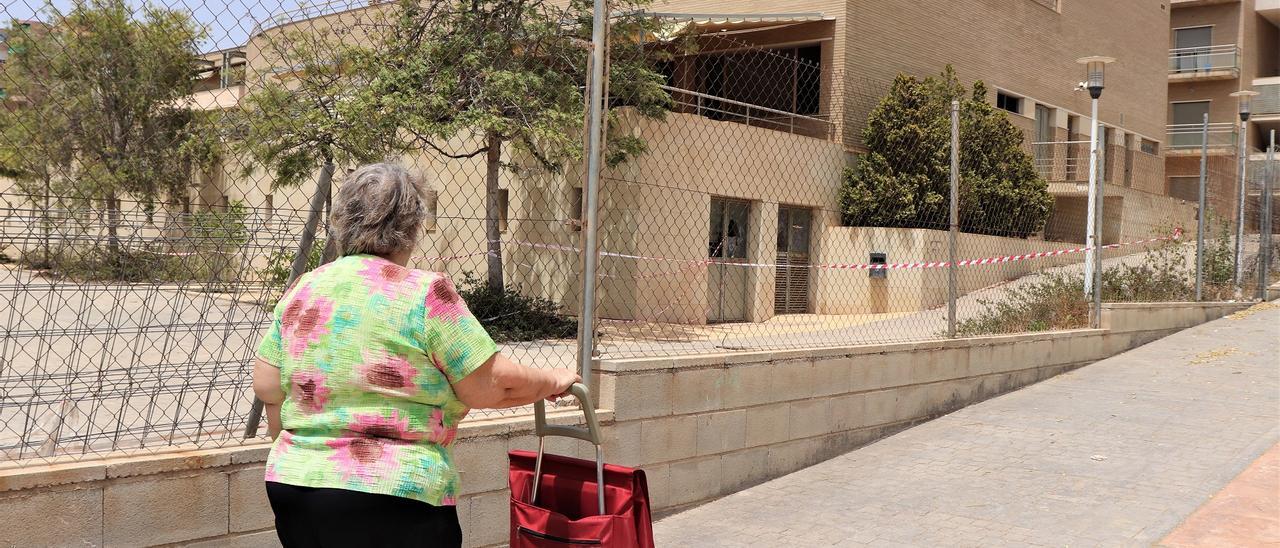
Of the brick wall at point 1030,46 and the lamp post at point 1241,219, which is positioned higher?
the brick wall at point 1030,46

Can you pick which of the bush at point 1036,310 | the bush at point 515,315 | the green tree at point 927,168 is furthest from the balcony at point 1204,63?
the bush at point 515,315

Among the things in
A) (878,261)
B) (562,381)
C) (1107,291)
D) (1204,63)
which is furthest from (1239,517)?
(1204,63)

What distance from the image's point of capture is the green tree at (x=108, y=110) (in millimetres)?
4309

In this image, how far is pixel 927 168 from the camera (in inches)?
744

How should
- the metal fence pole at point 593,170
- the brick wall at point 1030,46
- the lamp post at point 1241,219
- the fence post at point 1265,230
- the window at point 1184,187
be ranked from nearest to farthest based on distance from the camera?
the metal fence pole at point 593,170
the lamp post at point 1241,219
the fence post at point 1265,230
the brick wall at point 1030,46
the window at point 1184,187

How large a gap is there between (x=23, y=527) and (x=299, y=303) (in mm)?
1694

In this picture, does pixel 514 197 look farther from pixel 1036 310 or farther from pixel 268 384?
pixel 268 384

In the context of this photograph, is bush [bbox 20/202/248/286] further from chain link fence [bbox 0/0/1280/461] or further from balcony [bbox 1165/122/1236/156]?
balcony [bbox 1165/122/1236/156]

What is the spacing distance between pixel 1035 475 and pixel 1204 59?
35.1 metres

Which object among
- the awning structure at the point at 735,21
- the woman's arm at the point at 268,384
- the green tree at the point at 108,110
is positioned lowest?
the woman's arm at the point at 268,384

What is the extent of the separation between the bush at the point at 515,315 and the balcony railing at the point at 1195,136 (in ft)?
99.1

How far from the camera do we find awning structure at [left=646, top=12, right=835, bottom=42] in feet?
53.3

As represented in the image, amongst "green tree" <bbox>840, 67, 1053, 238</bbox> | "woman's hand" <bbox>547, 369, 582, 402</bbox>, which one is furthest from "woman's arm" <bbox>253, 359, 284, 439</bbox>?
"green tree" <bbox>840, 67, 1053, 238</bbox>

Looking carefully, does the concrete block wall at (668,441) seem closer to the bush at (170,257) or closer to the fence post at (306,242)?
the fence post at (306,242)
